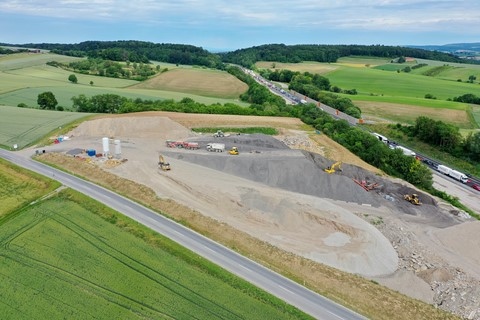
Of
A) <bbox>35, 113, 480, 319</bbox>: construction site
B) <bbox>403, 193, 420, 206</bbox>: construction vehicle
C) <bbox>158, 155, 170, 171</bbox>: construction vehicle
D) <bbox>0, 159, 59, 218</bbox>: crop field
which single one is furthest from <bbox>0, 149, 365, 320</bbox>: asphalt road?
<bbox>403, 193, 420, 206</bbox>: construction vehicle

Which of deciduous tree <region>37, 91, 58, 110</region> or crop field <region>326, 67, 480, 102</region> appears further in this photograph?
crop field <region>326, 67, 480, 102</region>

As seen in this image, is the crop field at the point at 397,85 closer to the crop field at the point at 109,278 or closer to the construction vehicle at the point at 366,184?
the construction vehicle at the point at 366,184

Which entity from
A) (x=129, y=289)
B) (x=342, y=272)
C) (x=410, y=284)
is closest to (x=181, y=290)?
(x=129, y=289)

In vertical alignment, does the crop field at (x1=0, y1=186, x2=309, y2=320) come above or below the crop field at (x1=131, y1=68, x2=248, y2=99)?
below

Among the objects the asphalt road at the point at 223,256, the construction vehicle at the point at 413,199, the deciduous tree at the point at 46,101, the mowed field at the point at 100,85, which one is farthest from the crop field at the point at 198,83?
the asphalt road at the point at 223,256

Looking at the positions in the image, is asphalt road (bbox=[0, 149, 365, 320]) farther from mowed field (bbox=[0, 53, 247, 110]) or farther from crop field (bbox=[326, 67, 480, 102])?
crop field (bbox=[326, 67, 480, 102])
